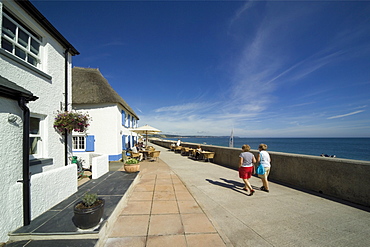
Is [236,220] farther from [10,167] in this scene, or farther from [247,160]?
[10,167]

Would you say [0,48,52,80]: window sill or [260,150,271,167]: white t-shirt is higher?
[0,48,52,80]: window sill

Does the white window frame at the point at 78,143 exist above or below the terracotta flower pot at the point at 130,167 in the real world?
above

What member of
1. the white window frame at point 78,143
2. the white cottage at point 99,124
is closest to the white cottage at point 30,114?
the white cottage at point 99,124

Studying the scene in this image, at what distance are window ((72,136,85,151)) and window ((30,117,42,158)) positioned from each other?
6.84 metres

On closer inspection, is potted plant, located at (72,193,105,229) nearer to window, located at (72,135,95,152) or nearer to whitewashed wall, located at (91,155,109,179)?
whitewashed wall, located at (91,155,109,179)

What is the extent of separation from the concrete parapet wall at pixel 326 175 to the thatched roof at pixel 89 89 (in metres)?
11.0

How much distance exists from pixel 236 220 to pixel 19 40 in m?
7.65

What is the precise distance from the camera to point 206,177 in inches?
285

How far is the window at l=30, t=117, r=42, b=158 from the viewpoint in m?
4.91

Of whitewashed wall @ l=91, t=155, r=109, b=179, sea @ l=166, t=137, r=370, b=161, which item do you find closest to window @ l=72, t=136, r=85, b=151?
whitewashed wall @ l=91, t=155, r=109, b=179

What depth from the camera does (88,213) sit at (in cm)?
271

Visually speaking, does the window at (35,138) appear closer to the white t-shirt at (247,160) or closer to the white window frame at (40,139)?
the white window frame at (40,139)

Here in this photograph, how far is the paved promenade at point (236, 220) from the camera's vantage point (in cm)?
287

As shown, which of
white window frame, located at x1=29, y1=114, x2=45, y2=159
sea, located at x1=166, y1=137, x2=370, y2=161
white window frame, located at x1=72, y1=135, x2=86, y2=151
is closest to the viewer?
white window frame, located at x1=29, y1=114, x2=45, y2=159
